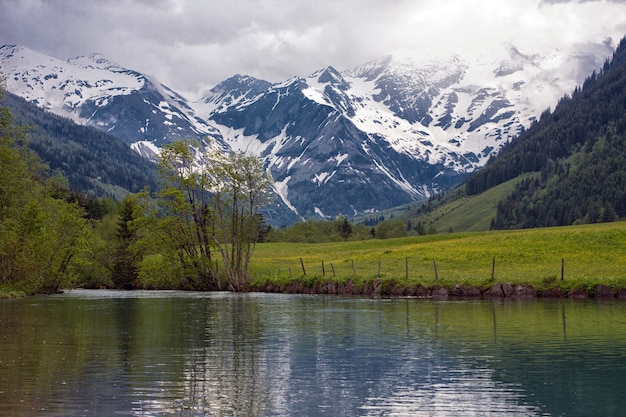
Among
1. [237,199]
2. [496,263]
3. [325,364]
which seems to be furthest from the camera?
[237,199]

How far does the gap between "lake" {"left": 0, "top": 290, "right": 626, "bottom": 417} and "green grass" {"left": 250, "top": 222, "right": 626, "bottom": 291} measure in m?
15.1

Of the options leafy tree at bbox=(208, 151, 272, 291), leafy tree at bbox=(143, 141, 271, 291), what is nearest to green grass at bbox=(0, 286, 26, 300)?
leafy tree at bbox=(143, 141, 271, 291)

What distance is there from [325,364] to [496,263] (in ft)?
187

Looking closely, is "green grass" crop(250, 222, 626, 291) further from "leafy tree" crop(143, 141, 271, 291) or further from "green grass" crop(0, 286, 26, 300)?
"green grass" crop(0, 286, 26, 300)

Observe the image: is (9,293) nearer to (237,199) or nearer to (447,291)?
(237,199)

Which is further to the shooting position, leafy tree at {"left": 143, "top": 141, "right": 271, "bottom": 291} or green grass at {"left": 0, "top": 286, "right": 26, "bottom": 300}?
leafy tree at {"left": 143, "top": 141, "right": 271, "bottom": 291}

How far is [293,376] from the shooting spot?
27.8m

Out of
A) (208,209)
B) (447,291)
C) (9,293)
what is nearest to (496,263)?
(447,291)

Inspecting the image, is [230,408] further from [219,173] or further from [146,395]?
[219,173]

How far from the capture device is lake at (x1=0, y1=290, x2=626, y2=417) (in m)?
22.6

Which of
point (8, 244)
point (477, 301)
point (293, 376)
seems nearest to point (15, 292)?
point (8, 244)

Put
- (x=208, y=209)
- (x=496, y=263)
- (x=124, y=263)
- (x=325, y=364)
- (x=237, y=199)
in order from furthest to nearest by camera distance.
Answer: (x=124, y=263)
(x=208, y=209)
(x=237, y=199)
(x=496, y=263)
(x=325, y=364)

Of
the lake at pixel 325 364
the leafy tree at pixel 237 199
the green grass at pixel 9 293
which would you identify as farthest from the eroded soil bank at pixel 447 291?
the green grass at pixel 9 293

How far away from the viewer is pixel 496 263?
8362 centimetres
